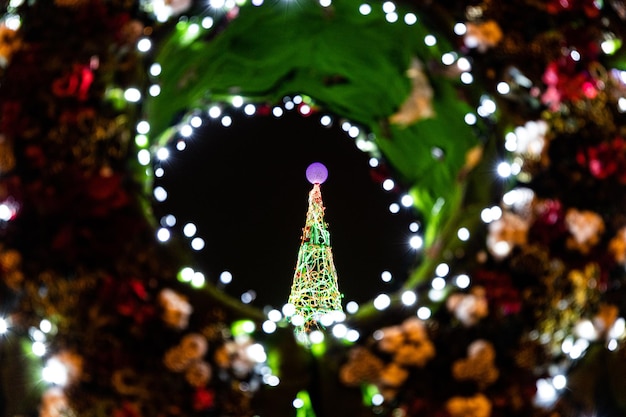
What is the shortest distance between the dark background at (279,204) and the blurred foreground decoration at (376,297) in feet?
6.25

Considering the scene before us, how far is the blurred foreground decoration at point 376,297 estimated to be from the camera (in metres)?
1.34

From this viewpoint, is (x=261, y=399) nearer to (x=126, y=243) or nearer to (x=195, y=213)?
(x=126, y=243)

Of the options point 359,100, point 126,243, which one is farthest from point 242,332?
point 359,100

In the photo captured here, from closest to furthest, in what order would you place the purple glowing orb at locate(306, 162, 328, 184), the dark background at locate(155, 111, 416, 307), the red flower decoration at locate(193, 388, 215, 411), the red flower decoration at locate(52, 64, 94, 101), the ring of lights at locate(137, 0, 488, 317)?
the red flower decoration at locate(193, 388, 215, 411)
the red flower decoration at locate(52, 64, 94, 101)
the ring of lights at locate(137, 0, 488, 317)
the purple glowing orb at locate(306, 162, 328, 184)
the dark background at locate(155, 111, 416, 307)

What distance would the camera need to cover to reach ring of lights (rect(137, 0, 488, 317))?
1.59 meters

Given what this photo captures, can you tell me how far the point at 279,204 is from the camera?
4.16 meters

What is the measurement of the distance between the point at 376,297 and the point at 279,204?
2719 millimetres

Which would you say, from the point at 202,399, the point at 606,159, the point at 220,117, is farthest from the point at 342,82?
the point at 202,399

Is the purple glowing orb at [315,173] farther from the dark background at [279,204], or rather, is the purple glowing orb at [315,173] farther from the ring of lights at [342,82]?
the ring of lights at [342,82]

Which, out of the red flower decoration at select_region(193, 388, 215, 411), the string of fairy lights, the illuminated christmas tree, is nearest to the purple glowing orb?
the illuminated christmas tree

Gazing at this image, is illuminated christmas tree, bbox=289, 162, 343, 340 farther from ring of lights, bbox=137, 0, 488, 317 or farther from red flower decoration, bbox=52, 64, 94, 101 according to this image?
red flower decoration, bbox=52, 64, 94, 101

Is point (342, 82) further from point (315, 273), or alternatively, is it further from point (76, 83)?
point (315, 273)

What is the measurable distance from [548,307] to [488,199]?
0.73ft

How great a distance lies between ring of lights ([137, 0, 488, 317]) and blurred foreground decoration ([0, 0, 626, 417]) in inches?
0.4
